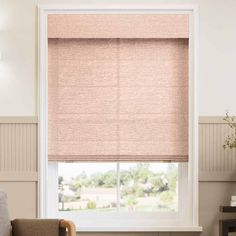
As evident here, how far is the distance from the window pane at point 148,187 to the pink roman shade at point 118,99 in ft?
0.36

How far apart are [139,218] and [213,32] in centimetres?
148

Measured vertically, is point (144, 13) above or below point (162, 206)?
above

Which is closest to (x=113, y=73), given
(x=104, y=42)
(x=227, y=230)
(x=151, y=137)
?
(x=104, y=42)

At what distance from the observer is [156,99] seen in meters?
4.69

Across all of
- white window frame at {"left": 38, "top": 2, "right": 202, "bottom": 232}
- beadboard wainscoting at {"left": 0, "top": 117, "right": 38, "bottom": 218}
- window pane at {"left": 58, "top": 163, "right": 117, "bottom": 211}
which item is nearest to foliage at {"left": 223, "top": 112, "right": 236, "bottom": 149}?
white window frame at {"left": 38, "top": 2, "right": 202, "bottom": 232}

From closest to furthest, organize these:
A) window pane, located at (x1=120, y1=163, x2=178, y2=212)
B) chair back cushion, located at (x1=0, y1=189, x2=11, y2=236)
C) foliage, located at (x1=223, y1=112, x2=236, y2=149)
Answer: chair back cushion, located at (x1=0, y1=189, x2=11, y2=236), foliage, located at (x1=223, y1=112, x2=236, y2=149), window pane, located at (x1=120, y1=163, x2=178, y2=212)

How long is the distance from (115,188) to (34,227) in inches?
42.3

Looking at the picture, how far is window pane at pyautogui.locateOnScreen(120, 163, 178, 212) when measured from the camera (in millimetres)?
4770

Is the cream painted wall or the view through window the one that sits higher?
the cream painted wall

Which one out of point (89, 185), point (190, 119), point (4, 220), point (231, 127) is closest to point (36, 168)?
point (89, 185)

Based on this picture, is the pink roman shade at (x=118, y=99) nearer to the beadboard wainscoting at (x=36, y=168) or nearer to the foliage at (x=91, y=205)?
the beadboard wainscoting at (x=36, y=168)

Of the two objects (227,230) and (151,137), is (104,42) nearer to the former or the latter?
(151,137)

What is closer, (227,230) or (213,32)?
(227,230)

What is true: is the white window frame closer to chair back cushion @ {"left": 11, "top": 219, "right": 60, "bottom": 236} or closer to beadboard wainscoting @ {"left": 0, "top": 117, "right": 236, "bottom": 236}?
beadboard wainscoting @ {"left": 0, "top": 117, "right": 236, "bottom": 236}
